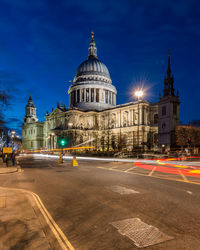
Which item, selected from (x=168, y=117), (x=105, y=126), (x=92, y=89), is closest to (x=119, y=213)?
(x=168, y=117)

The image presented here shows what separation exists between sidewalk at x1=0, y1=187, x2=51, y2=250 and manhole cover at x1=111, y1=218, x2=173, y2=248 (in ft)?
5.67

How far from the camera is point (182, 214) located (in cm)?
585

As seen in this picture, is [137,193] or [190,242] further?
[137,193]

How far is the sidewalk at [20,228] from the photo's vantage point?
13.2ft

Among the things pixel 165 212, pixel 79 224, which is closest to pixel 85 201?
pixel 79 224

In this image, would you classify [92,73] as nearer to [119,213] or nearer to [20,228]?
[119,213]

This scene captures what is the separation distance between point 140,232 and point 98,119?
93.0 m

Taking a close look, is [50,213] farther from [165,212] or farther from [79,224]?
[165,212]

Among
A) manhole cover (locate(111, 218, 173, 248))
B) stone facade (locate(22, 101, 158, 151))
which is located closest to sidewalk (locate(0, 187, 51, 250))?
manhole cover (locate(111, 218, 173, 248))

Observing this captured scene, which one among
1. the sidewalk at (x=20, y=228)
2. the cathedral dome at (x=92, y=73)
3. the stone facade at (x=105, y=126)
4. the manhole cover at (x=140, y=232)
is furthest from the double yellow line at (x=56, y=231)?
the cathedral dome at (x=92, y=73)

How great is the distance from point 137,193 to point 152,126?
237 ft

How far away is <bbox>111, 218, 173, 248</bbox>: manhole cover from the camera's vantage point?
4.21m

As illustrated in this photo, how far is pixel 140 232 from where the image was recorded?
464 cm

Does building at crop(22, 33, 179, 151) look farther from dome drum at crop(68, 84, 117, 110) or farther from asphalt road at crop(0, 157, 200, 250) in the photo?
asphalt road at crop(0, 157, 200, 250)
